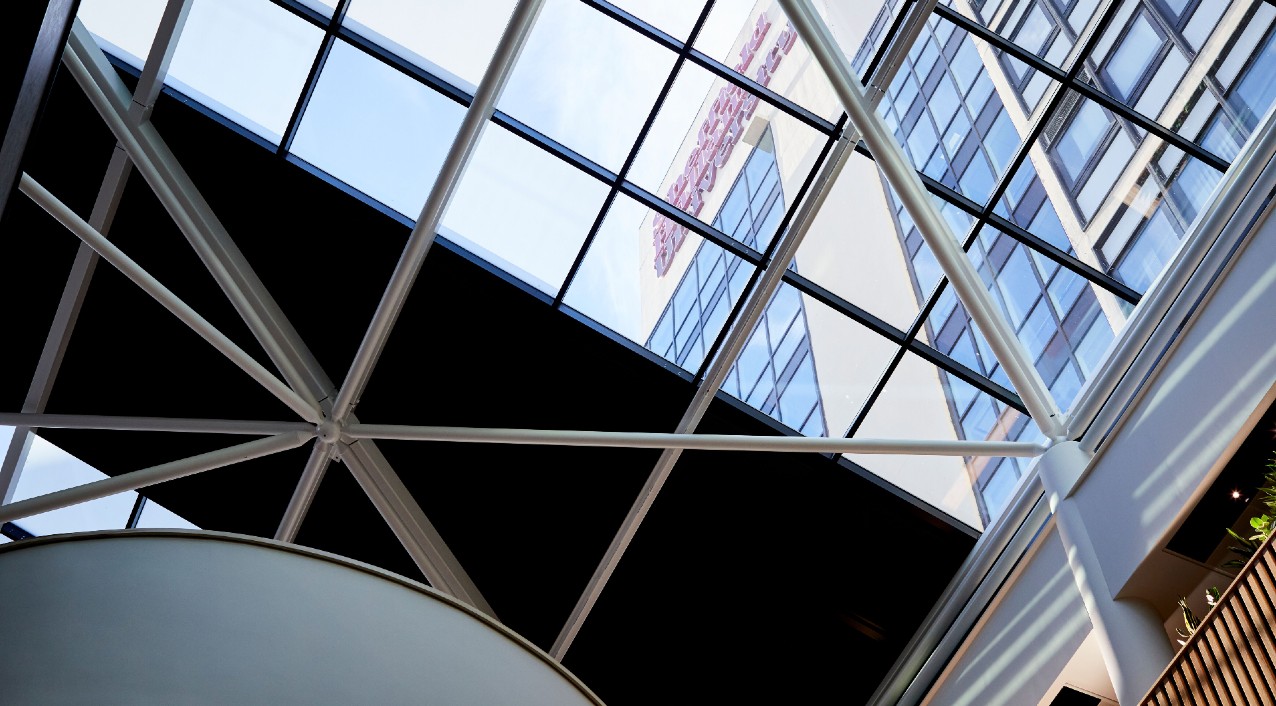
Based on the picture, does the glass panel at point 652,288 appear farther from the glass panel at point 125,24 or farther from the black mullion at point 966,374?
the glass panel at point 125,24

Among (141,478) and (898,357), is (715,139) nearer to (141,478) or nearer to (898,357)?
(898,357)

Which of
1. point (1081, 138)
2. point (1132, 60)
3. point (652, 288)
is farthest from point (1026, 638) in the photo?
point (1132, 60)

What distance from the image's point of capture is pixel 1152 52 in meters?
14.7

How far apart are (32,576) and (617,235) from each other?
12595 millimetres

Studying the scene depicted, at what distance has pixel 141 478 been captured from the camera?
14977 mm

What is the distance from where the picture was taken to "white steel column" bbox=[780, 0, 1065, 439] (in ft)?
41.2

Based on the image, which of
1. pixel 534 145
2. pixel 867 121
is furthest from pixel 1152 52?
pixel 534 145

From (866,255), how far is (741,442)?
11.8 feet

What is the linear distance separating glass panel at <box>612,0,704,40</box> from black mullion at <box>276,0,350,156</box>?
382cm

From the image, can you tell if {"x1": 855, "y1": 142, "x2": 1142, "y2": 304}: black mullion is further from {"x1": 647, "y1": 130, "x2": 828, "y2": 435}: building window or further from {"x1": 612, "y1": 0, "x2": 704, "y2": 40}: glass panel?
{"x1": 612, "y1": 0, "x2": 704, "y2": 40}: glass panel

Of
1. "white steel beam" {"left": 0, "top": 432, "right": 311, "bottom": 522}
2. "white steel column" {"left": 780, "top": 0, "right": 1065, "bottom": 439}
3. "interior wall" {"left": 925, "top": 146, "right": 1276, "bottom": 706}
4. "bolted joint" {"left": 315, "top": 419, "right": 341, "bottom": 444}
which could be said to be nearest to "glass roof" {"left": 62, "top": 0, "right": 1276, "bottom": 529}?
"white steel column" {"left": 780, "top": 0, "right": 1065, "bottom": 439}

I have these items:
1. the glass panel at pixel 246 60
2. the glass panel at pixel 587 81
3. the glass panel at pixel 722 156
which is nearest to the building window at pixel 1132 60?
the glass panel at pixel 722 156

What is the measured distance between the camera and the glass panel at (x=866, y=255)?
608 inches

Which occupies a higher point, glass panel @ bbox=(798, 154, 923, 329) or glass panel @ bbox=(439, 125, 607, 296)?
glass panel @ bbox=(798, 154, 923, 329)
